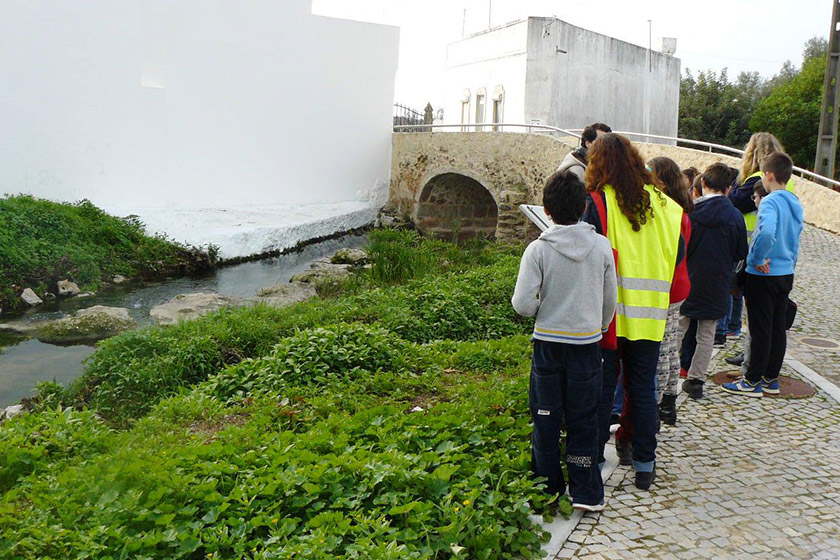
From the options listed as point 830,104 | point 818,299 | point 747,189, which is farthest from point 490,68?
point 747,189

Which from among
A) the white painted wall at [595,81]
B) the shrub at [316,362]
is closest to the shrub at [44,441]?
the shrub at [316,362]

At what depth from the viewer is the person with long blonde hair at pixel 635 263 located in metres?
3.62

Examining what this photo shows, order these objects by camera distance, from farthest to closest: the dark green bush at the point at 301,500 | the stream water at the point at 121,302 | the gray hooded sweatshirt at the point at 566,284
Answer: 1. the stream water at the point at 121,302
2. the gray hooded sweatshirt at the point at 566,284
3. the dark green bush at the point at 301,500

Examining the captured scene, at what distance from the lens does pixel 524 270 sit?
338 centimetres

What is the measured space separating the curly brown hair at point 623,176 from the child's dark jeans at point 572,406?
28.3 inches

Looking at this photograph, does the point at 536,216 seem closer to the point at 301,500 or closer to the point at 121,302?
the point at 301,500

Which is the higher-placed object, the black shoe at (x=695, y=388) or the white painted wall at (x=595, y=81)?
the white painted wall at (x=595, y=81)

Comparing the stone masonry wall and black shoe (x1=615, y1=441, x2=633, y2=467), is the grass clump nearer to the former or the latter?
black shoe (x1=615, y1=441, x2=633, y2=467)

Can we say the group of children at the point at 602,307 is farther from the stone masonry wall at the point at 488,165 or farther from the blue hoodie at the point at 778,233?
the stone masonry wall at the point at 488,165

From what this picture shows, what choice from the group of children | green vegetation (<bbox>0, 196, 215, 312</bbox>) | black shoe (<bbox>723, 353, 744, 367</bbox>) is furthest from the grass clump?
green vegetation (<bbox>0, 196, 215, 312</bbox>)

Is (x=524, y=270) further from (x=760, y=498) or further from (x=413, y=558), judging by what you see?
(x=760, y=498)

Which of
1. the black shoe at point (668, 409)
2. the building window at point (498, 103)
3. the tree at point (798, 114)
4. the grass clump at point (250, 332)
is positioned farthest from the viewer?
the building window at point (498, 103)

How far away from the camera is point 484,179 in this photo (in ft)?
56.3

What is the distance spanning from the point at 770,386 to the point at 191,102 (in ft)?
50.4
